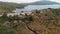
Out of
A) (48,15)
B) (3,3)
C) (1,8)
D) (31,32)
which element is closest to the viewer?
(31,32)

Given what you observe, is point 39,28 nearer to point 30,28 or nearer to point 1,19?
point 30,28

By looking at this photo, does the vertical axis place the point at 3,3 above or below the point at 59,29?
above

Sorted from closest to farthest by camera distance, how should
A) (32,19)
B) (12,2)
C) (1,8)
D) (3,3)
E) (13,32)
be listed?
1. (13,32)
2. (32,19)
3. (1,8)
4. (3,3)
5. (12,2)

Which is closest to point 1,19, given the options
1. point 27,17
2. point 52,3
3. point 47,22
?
point 27,17

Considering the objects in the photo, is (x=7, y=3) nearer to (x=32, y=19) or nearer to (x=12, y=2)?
(x=12, y=2)

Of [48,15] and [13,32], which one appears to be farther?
[48,15]

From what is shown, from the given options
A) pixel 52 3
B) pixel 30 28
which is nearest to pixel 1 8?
pixel 30 28
